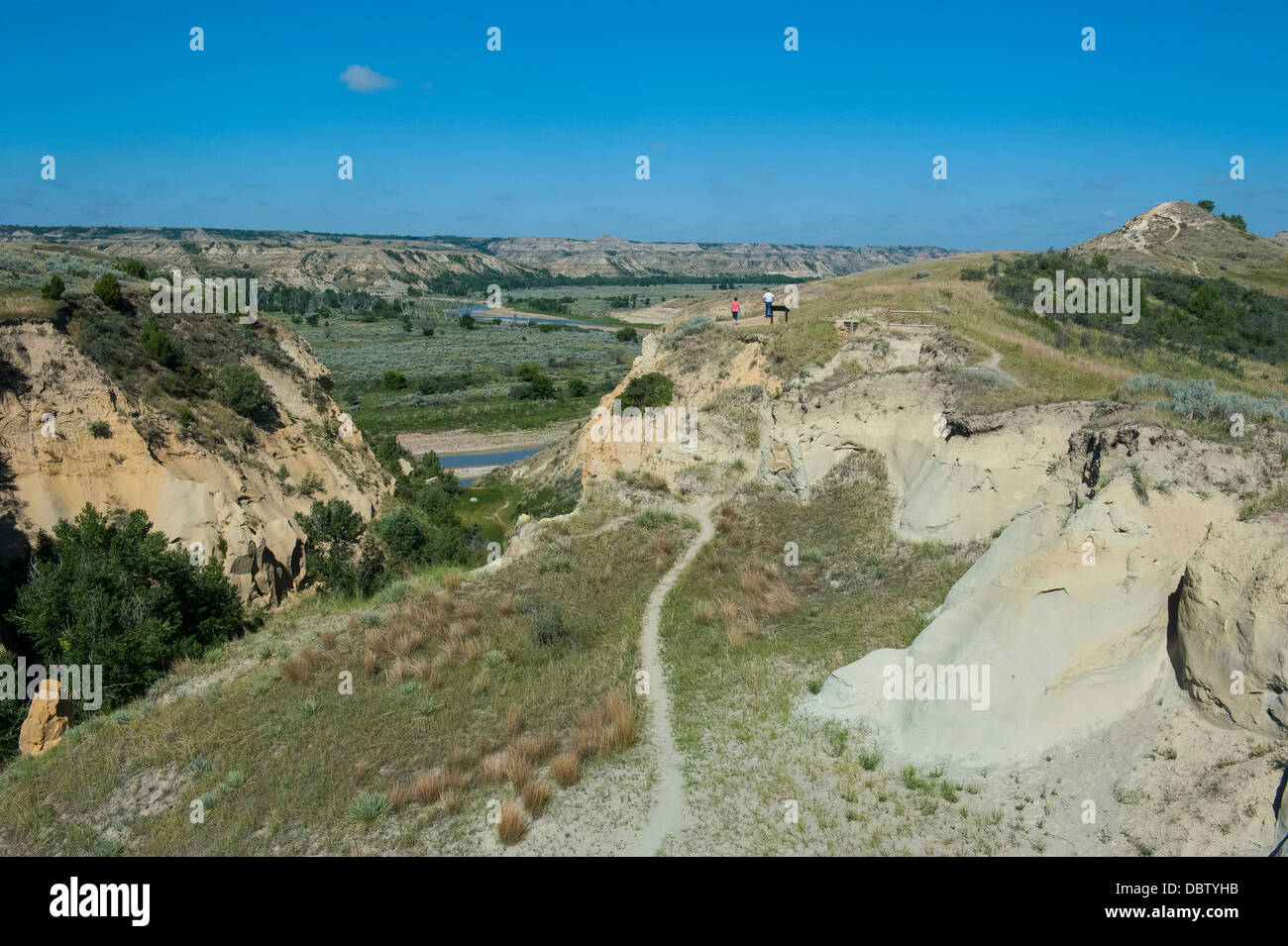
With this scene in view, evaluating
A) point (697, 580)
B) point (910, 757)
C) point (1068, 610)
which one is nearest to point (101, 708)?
point (697, 580)

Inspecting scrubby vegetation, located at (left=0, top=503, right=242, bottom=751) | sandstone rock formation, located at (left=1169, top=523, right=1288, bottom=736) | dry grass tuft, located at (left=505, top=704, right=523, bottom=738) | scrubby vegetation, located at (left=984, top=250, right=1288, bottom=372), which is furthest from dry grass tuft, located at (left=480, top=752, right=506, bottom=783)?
scrubby vegetation, located at (left=984, top=250, right=1288, bottom=372)

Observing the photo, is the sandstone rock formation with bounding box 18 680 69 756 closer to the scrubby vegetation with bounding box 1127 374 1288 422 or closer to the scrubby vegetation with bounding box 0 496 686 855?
the scrubby vegetation with bounding box 0 496 686 855

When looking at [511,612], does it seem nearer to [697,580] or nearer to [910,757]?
[697,580]

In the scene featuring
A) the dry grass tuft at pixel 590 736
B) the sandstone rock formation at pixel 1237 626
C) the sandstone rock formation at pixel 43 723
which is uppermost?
the sandstone rock formation at pixel 1237 626

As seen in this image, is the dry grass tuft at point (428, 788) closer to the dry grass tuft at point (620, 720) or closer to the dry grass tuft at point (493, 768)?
the dry grass tuft at point (493, 768)

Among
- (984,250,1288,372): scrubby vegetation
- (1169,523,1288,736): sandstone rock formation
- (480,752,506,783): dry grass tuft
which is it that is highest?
(984,250,1288,372): scrubby vegetation

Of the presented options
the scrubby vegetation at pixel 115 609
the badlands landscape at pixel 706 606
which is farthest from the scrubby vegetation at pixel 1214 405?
the scrubby vegetation at pixel 115 609

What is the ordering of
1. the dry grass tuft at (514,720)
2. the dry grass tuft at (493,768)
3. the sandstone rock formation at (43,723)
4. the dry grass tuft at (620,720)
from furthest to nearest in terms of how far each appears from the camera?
the sandstone rock formation at (43,723), the dry grass tuft at (514,720), the dry grass tuft at (620,720), the dry grass tuft at (493,768)

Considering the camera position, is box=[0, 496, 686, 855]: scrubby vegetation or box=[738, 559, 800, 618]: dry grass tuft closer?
box=[0, 496, 686, 855]: scrubby vegetation

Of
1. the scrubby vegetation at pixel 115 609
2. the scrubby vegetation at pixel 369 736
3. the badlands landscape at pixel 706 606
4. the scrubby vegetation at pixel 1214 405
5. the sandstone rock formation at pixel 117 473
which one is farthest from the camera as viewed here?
the sandstone rock formation at pixel 117 473

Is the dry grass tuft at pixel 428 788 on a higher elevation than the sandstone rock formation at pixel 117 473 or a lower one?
lower
